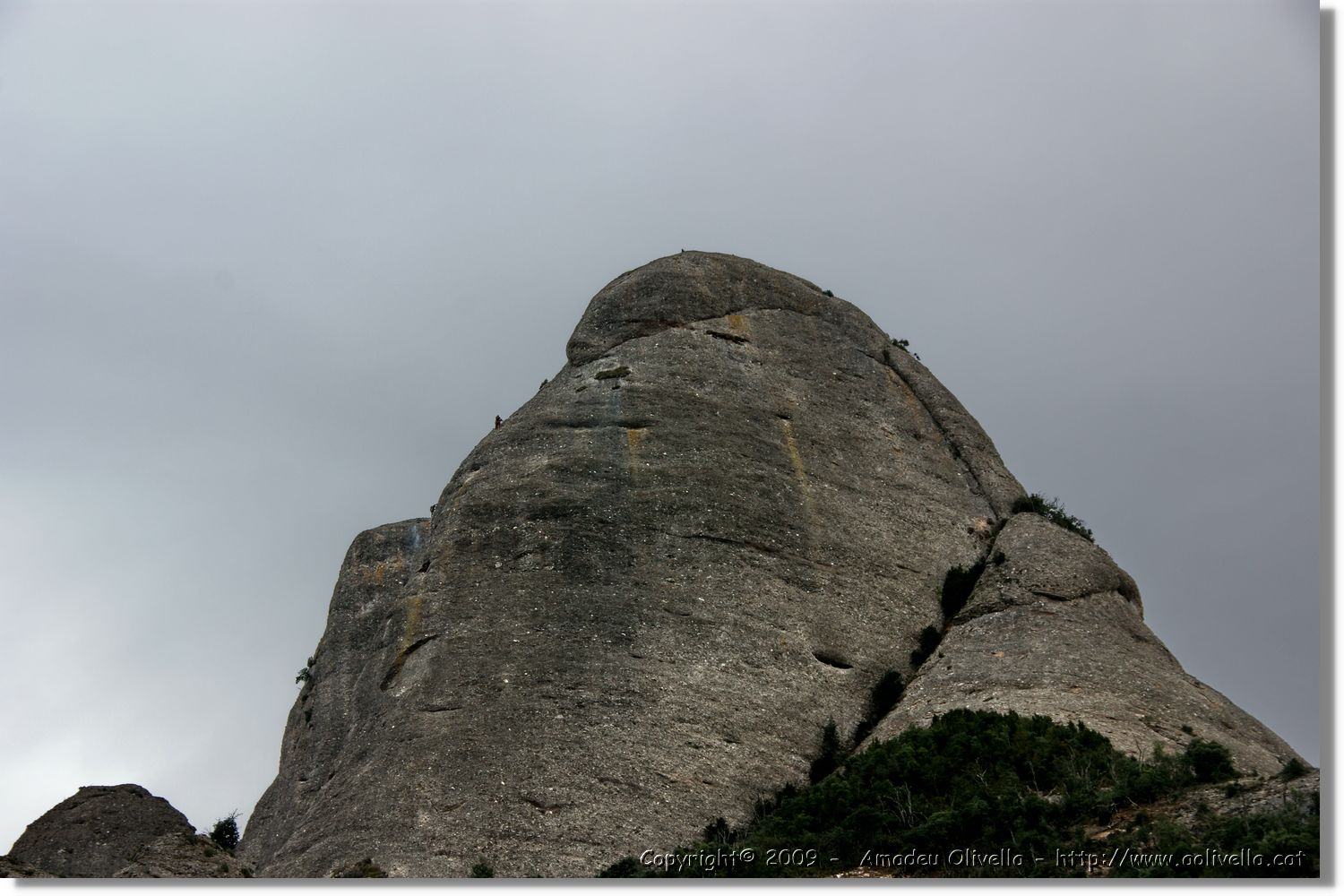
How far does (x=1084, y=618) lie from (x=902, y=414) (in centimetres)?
872

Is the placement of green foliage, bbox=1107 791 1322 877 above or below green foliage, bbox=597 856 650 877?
above

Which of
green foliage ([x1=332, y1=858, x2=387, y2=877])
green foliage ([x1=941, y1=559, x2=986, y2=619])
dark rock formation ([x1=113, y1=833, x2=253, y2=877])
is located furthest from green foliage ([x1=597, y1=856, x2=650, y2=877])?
green foliage ([x1=941, y1=559, x2=986, y2=619])

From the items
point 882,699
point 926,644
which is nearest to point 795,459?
point 926,644

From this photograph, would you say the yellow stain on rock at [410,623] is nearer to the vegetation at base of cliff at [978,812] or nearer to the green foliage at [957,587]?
the vegetation at base of cliff at [978,812]

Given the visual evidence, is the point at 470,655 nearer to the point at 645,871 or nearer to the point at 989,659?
the point at 645,871

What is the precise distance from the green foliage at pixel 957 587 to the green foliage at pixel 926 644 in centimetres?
75

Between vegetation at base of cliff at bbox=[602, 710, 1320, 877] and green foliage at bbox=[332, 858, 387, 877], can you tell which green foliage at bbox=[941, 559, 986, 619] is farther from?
green foliage at bbox=[332, 858, 387, 877]

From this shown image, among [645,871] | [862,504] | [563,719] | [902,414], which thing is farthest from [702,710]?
[902,414]

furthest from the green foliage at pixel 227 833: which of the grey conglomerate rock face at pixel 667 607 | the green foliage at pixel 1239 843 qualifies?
the green foliage at pixel 1239 843

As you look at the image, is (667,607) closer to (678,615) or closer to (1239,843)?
(678,615)

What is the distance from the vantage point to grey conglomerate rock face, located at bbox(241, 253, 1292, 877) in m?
27.9

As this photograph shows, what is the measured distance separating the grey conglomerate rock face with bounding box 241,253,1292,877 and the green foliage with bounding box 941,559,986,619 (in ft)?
0.93

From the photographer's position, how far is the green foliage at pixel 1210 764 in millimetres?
25656

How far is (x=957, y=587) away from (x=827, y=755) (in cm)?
637
